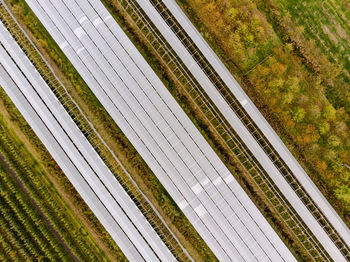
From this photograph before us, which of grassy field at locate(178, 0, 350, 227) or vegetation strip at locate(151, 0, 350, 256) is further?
grassy field at locate(178, 0, 350, 227)

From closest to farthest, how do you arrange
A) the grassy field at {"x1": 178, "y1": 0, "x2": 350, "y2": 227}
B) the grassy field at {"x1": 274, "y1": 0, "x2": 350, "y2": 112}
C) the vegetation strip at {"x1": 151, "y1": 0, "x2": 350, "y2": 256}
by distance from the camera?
the vegetation strip at {"x1": 151, "y1": 0, "x2": 350, "y2": 256} → the grassy field at {"x1": 178, "y1": 0, "x2": 350, "y2": 227} → the grassy field at {"x1": 274, "y1": 0, "x2": 350, "y2": 112}

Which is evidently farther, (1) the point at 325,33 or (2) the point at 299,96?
(1) the point at 325,33

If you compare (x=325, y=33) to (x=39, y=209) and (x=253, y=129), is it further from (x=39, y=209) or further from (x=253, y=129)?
(x=39, y=209)

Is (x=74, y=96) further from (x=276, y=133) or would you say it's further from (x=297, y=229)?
(x=297, y=229)

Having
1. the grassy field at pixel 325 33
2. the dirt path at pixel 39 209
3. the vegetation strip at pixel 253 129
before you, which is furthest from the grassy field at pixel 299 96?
the dirt path at pixel 39 209

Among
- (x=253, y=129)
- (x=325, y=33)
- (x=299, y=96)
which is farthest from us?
(x=325, y=33)

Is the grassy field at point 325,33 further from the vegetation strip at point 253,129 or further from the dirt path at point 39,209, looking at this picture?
the dirt path at point 39,209

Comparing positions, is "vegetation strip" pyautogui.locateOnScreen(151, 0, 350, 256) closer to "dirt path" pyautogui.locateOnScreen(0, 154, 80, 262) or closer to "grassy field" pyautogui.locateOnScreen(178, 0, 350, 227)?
"grassy field" pyautogui.locateOnScreen(178, 0, 350, 227)

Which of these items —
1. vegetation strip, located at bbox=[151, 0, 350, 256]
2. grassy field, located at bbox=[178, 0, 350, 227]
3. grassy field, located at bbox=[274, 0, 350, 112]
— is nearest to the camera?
vegetation strip, located at bbox=[151, 0, 350, 256]

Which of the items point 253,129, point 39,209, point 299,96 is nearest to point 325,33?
point 299,96

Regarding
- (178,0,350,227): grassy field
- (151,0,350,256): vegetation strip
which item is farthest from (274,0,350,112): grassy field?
(151,0,350,256): vegetation strip

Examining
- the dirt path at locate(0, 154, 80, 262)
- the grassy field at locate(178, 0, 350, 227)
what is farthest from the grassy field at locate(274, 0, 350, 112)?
the dirt path at locate(0, 154, 80, 262)

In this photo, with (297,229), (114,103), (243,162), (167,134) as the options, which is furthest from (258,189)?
(114,103)
